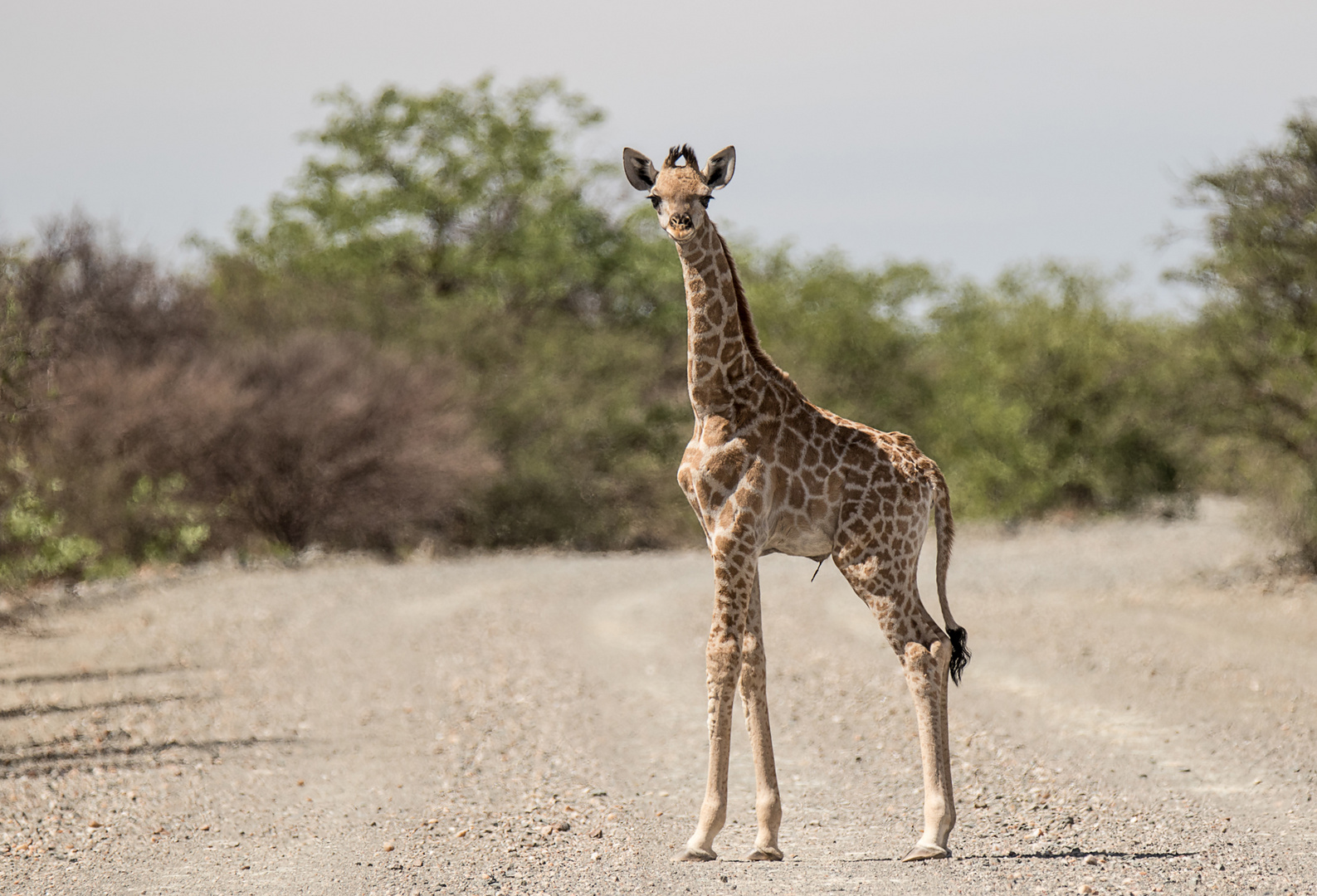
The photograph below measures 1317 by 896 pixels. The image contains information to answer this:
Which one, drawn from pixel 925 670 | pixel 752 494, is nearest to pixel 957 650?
pixel 925 670

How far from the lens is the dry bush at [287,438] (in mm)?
23250

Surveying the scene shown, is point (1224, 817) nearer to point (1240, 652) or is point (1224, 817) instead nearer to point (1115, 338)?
point (1240, 652)

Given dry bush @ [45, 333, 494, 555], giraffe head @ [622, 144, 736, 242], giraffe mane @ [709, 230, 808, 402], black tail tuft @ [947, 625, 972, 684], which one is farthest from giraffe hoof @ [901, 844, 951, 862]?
dry bush @ [45, 333, 494, 555]

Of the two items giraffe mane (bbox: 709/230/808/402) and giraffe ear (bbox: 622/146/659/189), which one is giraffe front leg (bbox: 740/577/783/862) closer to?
giraffe mane (bbox: 709/230/808/402)

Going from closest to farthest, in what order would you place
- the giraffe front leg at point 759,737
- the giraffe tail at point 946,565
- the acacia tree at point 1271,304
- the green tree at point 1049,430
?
the giraffe front leg at point 759,737 → the giraffe tail at point 946,565 → the acacia tree at point 1271,304 → the green tree at point 1049,430

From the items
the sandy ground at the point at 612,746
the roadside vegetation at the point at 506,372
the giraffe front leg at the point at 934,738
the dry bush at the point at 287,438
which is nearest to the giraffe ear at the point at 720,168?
the giraffe front leg at the point at 934,738

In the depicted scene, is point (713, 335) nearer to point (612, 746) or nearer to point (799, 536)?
point (799, 536)

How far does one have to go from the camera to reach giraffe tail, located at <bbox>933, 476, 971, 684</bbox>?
6734 millimetres

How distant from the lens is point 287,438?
25.3m

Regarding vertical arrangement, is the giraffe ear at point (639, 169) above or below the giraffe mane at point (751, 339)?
above

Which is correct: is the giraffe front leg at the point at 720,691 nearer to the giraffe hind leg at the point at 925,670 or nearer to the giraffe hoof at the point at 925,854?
the giraffe hind leg at the point at 925,670

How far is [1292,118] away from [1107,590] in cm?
699

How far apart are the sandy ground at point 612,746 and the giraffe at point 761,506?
45 centimetres

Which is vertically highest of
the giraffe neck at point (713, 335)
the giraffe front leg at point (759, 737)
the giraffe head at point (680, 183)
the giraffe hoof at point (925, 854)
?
the giraffe head at point (680, 183)
